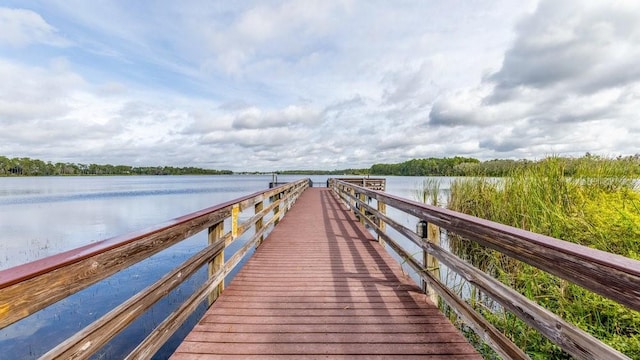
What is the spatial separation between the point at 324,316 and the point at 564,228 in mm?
3804

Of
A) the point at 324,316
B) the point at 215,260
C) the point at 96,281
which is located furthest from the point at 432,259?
the point at 96,281

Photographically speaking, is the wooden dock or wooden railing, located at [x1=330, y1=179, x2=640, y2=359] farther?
the wooden dock

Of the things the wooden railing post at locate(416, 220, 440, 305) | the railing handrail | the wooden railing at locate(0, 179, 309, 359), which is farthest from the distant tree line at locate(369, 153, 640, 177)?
the wooden railing at locate(0, 179, 309, 359)

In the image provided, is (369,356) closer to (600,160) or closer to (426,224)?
(426,224)

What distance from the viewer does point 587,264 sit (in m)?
1.19

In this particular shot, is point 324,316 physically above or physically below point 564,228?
below

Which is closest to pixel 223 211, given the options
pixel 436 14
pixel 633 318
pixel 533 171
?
pixel 633 318

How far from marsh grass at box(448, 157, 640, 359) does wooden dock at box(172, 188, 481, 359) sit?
1.18m

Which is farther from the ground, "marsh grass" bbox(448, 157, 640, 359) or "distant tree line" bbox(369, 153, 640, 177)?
"distant tree line" bbox(369, 153, 640, 177)

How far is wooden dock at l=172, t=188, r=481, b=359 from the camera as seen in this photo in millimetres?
2195

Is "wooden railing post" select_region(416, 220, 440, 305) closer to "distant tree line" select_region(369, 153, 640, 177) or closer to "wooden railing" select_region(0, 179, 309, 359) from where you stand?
"wooden railing" select_region(0, 179, 309, 359)

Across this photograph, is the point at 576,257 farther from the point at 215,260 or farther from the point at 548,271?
the point at 215,260

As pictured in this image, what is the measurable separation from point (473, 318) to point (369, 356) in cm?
75

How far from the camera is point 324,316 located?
108 inches
